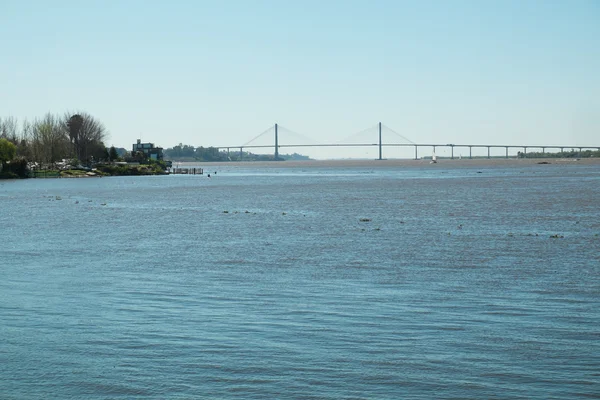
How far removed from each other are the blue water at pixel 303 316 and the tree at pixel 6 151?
90.3 metres

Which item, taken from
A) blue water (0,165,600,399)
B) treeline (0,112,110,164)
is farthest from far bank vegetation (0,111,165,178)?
blue water (0,165,600,399)

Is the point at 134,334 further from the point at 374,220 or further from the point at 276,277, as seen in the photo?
the point at 374,220

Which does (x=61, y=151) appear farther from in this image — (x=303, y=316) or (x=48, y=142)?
(x=303, y=316)

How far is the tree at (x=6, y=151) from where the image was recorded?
112688 millimetres

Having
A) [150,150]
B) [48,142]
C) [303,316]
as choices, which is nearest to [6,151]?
[48,142]

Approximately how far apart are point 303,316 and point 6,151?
110m

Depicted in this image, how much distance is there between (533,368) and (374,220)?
26.5 meters

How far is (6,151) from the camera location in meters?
114

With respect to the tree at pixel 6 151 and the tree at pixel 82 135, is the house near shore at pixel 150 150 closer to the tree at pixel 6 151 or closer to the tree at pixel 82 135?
the tree at pixel 82 135

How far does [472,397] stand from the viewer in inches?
390

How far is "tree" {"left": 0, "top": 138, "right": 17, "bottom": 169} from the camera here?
113 m

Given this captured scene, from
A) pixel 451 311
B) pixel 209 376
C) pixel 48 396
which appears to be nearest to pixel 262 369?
pixel 209 376

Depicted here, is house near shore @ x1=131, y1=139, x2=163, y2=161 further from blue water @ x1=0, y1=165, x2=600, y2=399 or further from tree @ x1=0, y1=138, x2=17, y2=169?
blue water @ x1=0, y1=165, x2=600, y2=399

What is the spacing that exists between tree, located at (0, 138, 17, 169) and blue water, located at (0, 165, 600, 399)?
90297 millimetres
